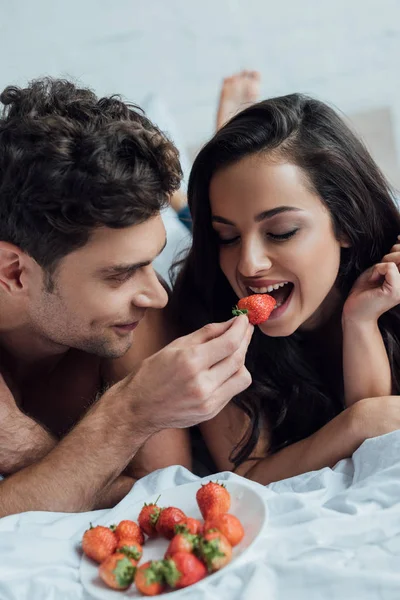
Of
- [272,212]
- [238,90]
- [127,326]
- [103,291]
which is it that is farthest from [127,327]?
[238,90]

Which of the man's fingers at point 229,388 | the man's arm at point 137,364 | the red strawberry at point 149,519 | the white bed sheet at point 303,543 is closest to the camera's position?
the white bed sheet at point 303,543

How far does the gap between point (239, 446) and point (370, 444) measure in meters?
0.42

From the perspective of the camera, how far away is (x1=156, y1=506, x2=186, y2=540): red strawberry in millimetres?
1650

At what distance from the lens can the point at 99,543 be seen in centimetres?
161

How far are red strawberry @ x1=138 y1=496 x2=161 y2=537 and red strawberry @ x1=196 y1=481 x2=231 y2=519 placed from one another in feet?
0.32

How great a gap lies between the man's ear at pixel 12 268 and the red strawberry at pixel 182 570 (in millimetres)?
884

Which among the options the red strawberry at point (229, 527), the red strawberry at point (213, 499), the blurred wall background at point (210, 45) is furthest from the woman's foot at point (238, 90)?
the red strawberry at point (229, 527)

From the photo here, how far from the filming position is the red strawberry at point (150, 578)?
1.46 m

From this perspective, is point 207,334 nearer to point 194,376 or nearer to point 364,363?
point 194,376

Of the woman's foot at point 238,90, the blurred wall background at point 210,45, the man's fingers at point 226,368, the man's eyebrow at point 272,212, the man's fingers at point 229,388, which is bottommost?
the man's fingers at point 229,388

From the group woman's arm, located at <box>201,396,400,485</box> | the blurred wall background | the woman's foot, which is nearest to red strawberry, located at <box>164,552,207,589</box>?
woman's arm, located at <box>201,396,400,485</box>

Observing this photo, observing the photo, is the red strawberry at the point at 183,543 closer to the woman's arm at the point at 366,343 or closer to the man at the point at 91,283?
the man at the point at 91,283

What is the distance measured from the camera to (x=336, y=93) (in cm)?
438

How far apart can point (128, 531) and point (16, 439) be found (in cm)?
53
